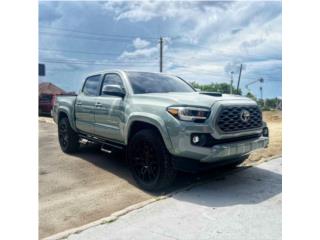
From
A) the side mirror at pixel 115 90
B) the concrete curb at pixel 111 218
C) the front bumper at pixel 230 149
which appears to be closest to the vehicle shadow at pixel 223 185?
the concrete curb at pixel 111 218

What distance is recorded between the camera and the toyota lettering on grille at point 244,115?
378 cm

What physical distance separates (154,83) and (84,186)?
6.04 feet

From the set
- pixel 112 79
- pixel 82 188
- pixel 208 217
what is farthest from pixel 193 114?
pixel 112 79

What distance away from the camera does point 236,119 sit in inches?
146

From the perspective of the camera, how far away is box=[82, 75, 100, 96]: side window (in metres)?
5.39

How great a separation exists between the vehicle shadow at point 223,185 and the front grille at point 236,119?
2.57 ft

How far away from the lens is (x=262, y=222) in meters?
2.97

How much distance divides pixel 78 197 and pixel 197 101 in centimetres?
191

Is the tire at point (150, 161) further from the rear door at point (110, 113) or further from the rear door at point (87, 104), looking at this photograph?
the rear door at point (87, 104)

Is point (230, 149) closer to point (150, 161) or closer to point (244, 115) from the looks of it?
point (244, 115)

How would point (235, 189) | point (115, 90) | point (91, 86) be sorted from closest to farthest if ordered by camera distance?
point (235, 189)
point (115, 90)
point (91, 86)

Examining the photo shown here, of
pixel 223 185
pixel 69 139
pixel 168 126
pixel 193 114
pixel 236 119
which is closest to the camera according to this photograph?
pixel 193 114
